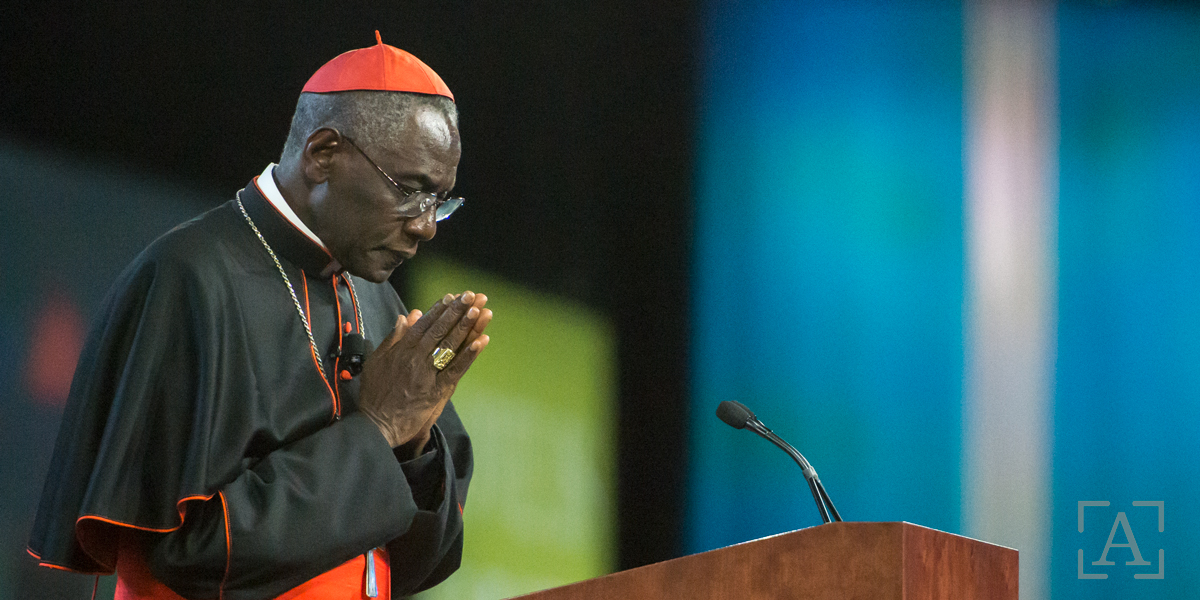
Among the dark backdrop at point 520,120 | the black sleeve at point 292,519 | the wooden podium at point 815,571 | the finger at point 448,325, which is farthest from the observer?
the dark backdrop at point 520,120

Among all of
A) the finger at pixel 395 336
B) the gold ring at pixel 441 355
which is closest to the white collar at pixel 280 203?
the finger at pixel 395 336

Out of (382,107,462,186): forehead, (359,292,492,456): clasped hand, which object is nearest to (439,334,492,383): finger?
(359,292,492,456): clasped hand

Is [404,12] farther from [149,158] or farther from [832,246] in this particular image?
[832,246]

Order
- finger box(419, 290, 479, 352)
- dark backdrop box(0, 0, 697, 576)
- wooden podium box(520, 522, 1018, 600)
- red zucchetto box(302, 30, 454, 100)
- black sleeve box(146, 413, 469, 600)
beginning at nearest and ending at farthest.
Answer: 1. wooden podium box(520, 522, 1018, 600)
2. black sleeve box(146, 413, 469, 600)
3. finger box(419, 290, 479, 352)
4. red zucchetto box(302, 30, 454, 100)
5. dark backdrop box(0, 0, 697, 576)

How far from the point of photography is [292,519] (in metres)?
2.07

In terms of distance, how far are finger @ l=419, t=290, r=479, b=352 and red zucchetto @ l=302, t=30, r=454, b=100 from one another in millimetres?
505

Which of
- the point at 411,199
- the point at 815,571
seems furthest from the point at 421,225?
the point at 815,571

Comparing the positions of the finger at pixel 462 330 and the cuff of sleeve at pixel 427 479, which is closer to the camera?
the finger at pixel 462 330

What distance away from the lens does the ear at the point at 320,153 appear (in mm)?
2387

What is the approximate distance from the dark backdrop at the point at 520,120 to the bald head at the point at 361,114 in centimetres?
107

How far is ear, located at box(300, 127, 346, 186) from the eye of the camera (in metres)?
2.39

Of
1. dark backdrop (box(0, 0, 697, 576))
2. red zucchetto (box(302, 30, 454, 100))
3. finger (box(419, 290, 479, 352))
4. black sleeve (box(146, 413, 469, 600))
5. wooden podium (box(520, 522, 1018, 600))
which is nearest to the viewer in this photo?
wooden podium (box(520, 522, 1018, 600))

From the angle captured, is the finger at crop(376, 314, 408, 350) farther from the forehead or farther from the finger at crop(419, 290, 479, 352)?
the forehead

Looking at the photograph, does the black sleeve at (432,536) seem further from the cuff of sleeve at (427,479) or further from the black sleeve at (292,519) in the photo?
the black sleeve at (292,519)
